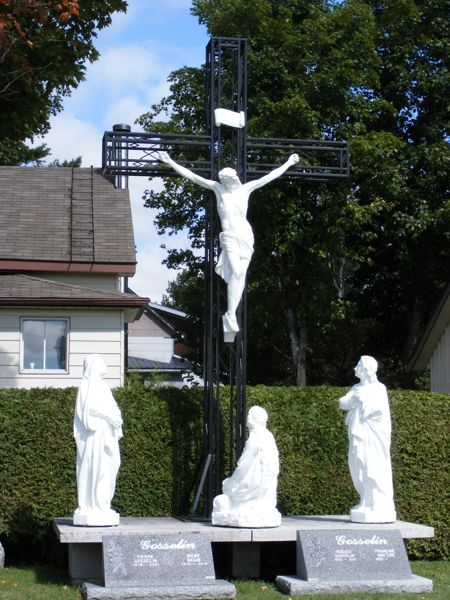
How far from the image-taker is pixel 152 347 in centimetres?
5122

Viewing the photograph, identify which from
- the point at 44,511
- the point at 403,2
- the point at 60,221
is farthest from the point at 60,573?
the point at 403,2

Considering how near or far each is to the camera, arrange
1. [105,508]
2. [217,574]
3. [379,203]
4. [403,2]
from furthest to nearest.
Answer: [403,2] < [379,203] < [217,574] < [105,508]

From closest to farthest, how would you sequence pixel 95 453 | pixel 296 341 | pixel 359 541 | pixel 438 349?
pixel 359 541 → pixel 95 453 → pixel 438 349 → pixel 296 341

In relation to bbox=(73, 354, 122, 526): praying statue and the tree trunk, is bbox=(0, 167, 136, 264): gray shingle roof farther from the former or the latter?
the tree trunk

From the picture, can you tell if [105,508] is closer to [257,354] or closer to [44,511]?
[44,511]

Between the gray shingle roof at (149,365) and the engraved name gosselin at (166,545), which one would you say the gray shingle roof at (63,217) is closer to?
the engraved name gosselin at (166,545)

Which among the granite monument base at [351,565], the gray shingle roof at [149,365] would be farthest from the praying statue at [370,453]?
the gray shingle roof at [149,365]

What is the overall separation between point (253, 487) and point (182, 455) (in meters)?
2.15

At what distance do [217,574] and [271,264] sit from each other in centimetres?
1528

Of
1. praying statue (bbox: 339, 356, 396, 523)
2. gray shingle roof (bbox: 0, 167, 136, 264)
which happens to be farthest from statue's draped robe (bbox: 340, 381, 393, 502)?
gray shingle roof (bbox: 0, 167, 136, 264)

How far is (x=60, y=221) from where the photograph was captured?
1997cm

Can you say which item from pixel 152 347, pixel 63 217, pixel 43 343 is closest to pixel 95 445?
pixel 43 343

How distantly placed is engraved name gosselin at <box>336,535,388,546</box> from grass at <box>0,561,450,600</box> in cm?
68

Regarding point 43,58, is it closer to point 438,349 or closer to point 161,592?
point 161,592
